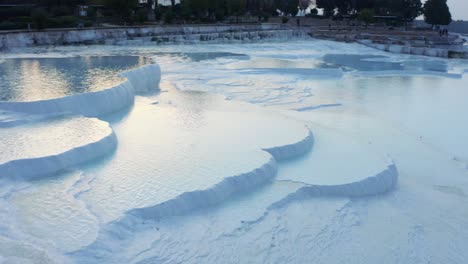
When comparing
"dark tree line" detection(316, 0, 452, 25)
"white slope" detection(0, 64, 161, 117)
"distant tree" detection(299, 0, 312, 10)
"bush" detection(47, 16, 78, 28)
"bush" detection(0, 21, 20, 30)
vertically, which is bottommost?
"white slope" detection(0, 64, 161, 117)

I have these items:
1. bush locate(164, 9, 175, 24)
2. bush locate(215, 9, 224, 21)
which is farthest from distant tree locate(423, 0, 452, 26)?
bush locate(164, 9, 175, 24)

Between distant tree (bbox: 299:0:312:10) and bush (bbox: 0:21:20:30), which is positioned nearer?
bush (bbox: 0:21:20:30)

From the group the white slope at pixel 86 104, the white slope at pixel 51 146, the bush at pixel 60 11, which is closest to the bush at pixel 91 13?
the bush at pixel 60 11

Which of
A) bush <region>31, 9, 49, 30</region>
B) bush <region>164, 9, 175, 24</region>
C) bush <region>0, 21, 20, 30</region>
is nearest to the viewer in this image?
bush <region>31, 9, 49, 30</region>

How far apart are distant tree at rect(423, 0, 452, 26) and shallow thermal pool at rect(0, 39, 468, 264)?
26.7 metres

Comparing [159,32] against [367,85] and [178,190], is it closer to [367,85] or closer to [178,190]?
[367,85]

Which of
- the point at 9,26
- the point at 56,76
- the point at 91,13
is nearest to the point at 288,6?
the point at 91,13

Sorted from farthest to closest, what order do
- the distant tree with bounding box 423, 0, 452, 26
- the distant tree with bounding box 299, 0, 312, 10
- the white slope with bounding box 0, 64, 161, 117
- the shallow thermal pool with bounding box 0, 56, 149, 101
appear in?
the distant tree with bounding box 299, 0, 312, 10, the distant tree with bounding box 423, 0, 452, 26, the shallow thermal pool with bounding box 0, 56, 149, 101, the white slope with bounding box 0, 64, 161, 117

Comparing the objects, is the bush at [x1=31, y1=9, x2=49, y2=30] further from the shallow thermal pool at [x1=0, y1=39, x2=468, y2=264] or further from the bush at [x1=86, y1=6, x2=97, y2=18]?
the shallow thermal pool at [x1=0, y1=39, x2=468, y2=264]

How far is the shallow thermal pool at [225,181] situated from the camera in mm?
3727

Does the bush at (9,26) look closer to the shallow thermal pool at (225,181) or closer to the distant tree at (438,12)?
the shallow thermal pool at (225,181)

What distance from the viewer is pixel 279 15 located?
1613 inches

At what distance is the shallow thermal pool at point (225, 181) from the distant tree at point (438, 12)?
26739mm

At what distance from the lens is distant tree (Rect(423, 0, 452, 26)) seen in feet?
106
